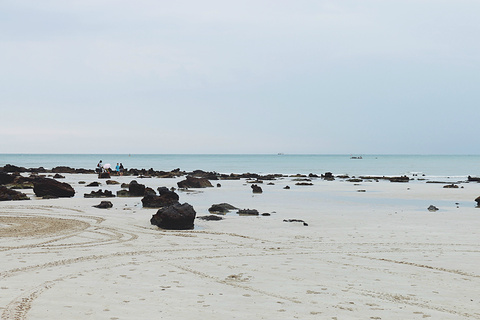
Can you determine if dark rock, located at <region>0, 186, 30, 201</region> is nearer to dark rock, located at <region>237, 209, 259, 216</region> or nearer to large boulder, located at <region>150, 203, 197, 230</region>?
large boulder, located at <region>150, 203, 197, 230</region>

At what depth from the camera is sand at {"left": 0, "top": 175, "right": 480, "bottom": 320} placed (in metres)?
7.53

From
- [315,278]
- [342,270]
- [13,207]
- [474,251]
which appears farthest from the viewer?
[13,207]

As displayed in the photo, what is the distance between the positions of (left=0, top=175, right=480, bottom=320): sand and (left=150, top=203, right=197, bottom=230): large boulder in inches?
20.9

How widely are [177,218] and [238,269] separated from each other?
6781 mm

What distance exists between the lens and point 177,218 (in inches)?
669

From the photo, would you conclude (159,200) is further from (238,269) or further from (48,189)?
(238,269)

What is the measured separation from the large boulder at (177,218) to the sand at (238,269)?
0.53 metres

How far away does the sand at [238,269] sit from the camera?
24.7ft

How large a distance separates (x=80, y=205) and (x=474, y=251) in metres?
18.9

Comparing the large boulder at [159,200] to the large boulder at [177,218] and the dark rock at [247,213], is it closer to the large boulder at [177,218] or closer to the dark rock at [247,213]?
the dark rock at [247,213]

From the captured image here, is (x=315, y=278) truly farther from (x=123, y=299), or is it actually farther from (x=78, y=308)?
(x=78, y=308)

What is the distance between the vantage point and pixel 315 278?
9.77m

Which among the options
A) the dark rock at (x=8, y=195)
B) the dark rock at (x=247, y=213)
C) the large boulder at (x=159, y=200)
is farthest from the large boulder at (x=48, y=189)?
the dark rock at (x=247, y=213)

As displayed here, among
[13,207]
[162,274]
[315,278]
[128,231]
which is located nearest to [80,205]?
[13,207]
